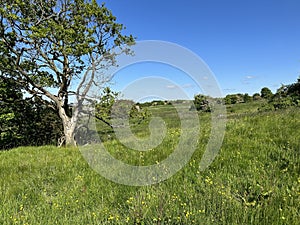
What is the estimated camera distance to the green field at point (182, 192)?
11.0 ft

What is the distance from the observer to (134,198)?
407 centimetres

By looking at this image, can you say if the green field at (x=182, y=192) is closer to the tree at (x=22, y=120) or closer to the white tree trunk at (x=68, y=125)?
the white tree trunk at (x=68, y=125)

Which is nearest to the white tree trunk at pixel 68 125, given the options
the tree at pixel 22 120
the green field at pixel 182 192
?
the tree at pixel 22 120

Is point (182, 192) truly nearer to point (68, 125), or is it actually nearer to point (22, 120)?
point (68, 125)

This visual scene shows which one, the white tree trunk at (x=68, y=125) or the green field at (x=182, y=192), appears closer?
the green field at (x=182, y=192)

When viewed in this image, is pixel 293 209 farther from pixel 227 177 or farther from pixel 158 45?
pixel 158 45

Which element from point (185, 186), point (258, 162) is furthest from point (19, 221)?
point (258, 162)

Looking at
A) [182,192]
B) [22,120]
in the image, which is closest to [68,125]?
[22,120]

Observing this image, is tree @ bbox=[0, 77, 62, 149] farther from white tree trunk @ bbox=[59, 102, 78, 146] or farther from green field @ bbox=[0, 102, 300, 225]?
green field @ bbox=[0, 102, 300, 225]

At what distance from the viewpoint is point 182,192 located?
4.16 meters

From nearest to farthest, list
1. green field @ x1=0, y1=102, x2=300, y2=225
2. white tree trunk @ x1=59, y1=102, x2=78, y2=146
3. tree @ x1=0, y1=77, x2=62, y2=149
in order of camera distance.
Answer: green field @ x1=0, y1=102, x2=300, y2=225
tree @ x1=0, y1=77, x2=62, y2=149
white tree trunk @ x1=59, y1=102, x2=78, y2=146

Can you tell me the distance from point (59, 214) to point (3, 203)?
1420 mm

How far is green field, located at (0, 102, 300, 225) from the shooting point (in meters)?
3.34

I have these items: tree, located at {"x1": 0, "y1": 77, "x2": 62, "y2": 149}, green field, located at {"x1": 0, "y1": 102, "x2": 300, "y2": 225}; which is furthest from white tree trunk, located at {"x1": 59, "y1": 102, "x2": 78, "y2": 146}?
green field, located at {"x1": 0, "y1": 102, "x2": 300, "y2": 225}
